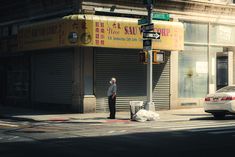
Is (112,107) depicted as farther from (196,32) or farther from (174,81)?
(196,32)

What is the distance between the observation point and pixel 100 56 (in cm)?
2502

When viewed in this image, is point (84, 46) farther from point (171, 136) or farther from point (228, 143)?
point (228, 143)

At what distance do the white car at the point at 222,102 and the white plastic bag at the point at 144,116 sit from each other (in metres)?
2.37

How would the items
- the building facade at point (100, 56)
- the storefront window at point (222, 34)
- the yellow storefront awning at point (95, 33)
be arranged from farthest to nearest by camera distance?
the storefront window at point (222, 34)
the building facade at point (100, 56)
the yellow storefront awning at point (95, 33)

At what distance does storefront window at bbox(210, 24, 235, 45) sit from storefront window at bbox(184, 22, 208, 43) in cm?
55

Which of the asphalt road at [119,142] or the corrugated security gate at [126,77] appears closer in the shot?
the asphalt road at [119,142]

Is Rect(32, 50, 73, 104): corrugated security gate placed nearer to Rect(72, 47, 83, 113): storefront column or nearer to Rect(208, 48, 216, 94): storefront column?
Rect(72, 47, 83, 113): storefront column

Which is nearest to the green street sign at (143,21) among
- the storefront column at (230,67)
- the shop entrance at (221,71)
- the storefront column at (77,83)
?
the storefront column at (77,83)

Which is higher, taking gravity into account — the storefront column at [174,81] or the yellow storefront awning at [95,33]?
the yellow storefront awning at [95,33]

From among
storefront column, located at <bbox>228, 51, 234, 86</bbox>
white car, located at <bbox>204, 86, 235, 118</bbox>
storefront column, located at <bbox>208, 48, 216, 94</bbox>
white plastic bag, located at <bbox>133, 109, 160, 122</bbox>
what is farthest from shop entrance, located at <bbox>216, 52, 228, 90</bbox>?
white plastic bag, located at <bbox>133, 109, 160, 122</bbox>

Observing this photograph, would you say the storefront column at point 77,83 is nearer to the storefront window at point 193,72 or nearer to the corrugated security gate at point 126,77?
the corrugated security gate at point 126,77

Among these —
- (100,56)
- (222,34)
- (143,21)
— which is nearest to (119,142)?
(143,21)

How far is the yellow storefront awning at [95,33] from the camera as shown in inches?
920

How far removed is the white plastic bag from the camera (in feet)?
68.8
